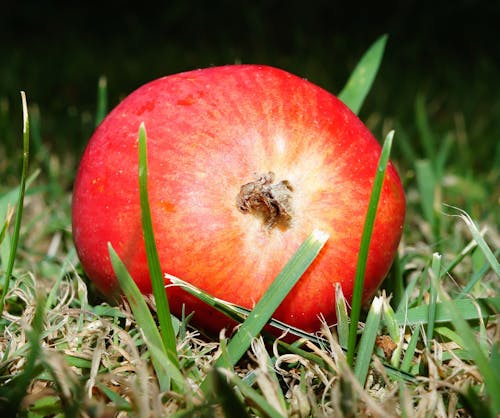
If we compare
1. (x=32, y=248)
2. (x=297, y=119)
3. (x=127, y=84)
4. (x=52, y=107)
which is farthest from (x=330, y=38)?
(x=297, y=119)

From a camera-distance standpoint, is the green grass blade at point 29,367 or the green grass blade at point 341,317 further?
the green grass blade at point 341,317

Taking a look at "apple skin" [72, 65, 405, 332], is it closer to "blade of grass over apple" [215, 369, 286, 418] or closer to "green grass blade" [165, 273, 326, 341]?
"green grass blade" [165, 273, 326, 341]

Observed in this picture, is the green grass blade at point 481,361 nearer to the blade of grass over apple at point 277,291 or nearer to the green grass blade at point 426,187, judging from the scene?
the blade of grass over apple at point 277,291

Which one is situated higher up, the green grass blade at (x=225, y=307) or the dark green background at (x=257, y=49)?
the dark green background at (x=257, y=49)

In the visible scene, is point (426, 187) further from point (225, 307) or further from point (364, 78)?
point (225, 307)

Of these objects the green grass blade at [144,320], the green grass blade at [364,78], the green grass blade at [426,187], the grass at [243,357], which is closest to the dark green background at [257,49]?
the green grass blade at [426,187]

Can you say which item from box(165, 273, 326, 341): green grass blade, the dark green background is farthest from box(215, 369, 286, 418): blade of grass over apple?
the dark green background
